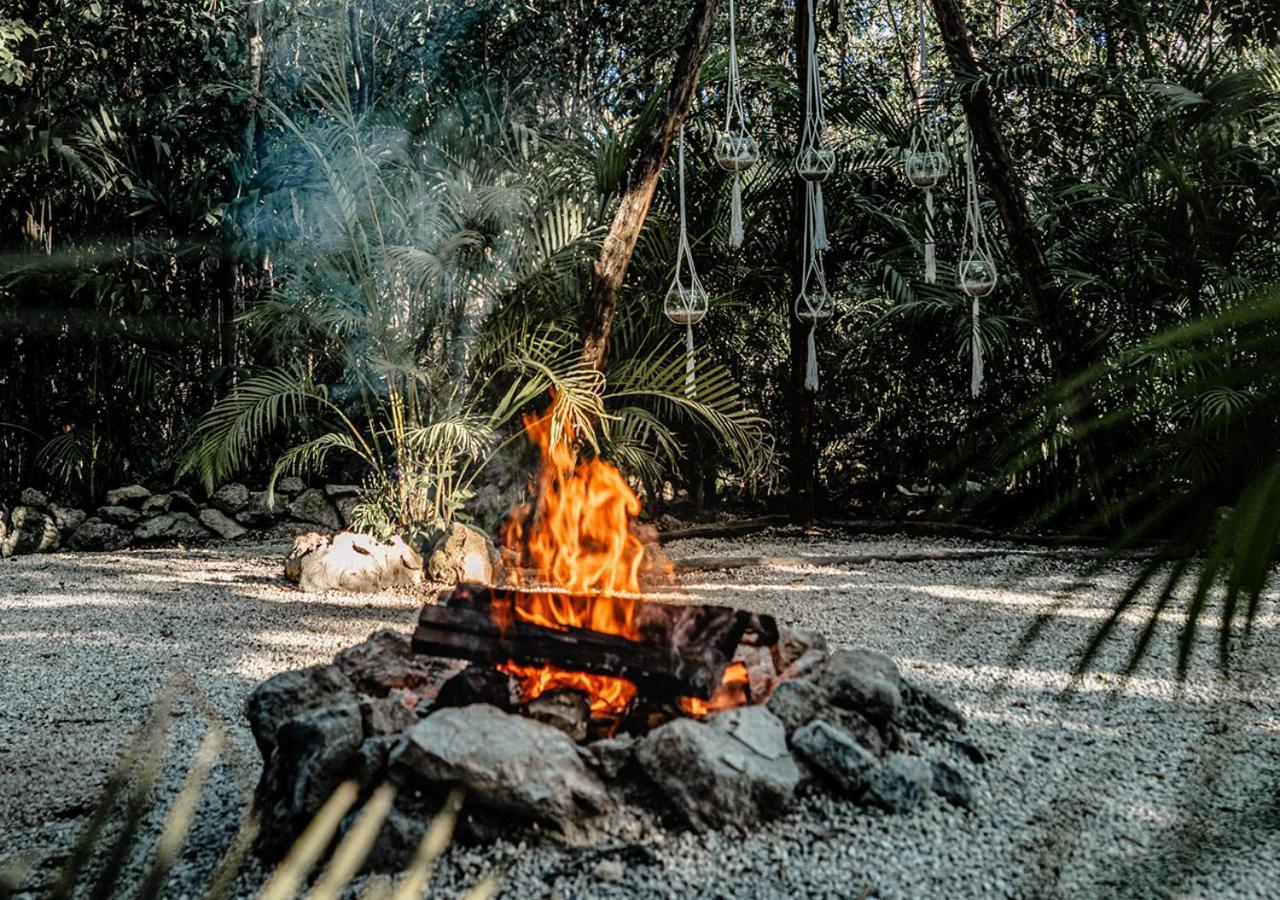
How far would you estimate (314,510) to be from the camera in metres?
6.16

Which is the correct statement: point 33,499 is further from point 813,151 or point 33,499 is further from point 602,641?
point 602,641

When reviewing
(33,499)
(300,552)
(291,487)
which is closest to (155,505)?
(33,499)

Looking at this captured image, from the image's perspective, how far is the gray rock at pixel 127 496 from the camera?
5.86 m

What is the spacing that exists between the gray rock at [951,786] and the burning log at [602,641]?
18.3 inches

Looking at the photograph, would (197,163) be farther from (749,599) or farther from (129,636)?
(749,599)

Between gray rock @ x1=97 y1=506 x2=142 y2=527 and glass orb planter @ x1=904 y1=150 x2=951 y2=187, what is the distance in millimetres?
4473

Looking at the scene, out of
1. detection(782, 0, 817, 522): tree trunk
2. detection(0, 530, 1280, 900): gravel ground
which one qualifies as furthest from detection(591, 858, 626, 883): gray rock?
detection(782, 0, 817, 522): tree trunk

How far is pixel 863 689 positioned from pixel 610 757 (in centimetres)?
57

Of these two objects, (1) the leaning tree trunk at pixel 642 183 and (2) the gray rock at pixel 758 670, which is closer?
(2) the gray rock at pixel 758 670

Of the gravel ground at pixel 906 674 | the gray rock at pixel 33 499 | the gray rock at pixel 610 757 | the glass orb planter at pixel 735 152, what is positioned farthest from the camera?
the gray rock at pixel 33 499

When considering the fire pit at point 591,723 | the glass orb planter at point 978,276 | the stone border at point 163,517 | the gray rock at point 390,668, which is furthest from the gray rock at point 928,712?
the stone border at point 163,517

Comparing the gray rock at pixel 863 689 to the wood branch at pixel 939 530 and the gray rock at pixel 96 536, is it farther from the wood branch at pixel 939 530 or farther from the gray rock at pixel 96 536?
the gray rock at pixel 96 536

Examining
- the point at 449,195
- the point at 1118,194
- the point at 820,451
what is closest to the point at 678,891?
the point at 449,195

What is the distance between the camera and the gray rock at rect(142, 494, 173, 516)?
5.87 metres
